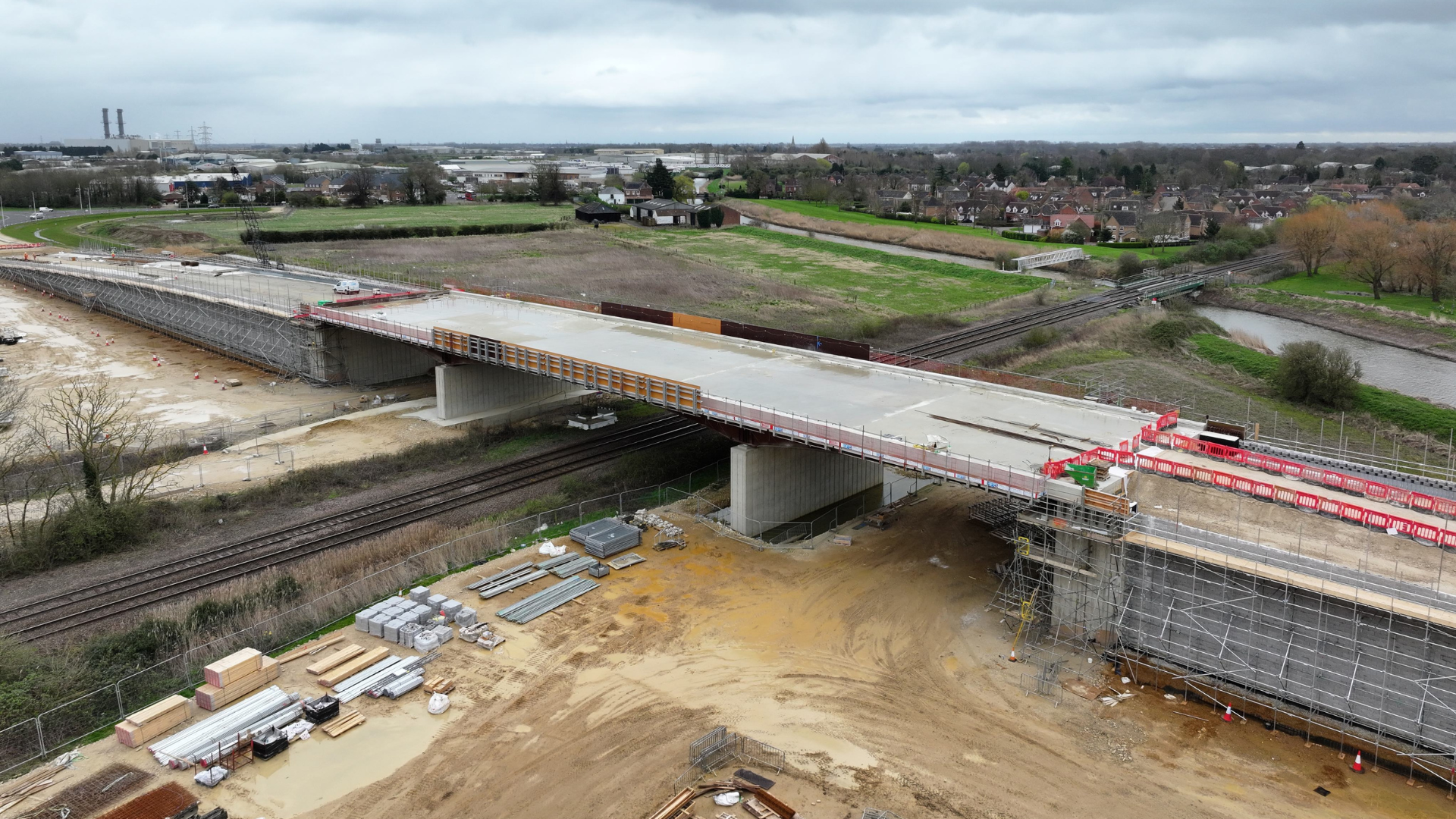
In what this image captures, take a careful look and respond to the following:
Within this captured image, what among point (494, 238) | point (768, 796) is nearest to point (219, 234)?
point (494, 238)

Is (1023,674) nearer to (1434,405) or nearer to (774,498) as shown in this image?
(774,498)

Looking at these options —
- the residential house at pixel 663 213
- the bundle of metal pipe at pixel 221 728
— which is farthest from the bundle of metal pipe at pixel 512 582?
the residential house at pixel 663 213

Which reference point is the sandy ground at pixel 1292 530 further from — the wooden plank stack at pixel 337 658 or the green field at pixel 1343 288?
the green field at pixel 1343 288

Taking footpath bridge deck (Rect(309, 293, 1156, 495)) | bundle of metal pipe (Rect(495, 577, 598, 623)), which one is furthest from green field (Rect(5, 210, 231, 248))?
bundle of metal pipe (Rect(495, 577, 598, 623))

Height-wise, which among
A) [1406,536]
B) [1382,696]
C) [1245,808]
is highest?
[1406,536]

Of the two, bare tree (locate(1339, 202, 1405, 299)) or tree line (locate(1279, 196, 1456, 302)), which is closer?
tree line (locate(1279, 196, 1456, 302))

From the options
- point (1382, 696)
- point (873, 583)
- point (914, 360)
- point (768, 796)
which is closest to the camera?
point (768, 796)

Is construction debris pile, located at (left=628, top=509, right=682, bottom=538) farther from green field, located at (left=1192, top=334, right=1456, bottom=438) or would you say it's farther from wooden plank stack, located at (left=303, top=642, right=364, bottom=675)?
green field, located at (left=1192, top=334, right=1456, bottom=438)
